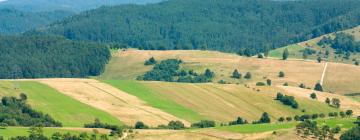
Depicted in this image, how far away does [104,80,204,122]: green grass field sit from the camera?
557ft

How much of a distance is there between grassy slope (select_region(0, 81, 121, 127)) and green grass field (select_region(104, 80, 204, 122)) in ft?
52.1

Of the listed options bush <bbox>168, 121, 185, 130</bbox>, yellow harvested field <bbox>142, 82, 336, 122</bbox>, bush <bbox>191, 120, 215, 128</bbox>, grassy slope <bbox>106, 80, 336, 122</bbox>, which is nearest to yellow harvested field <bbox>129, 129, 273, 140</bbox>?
bush <bbox>168, 121, 185, 130</bbox>

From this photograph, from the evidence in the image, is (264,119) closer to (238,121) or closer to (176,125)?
(238,121)

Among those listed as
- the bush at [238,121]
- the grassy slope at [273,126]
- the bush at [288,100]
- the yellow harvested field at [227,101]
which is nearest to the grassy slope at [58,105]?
the bush at [238,121]

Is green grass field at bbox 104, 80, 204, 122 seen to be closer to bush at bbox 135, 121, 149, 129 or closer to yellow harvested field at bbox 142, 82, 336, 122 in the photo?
yellow harvested field at bbox 142, 82, 336, 122

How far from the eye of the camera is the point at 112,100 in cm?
17350

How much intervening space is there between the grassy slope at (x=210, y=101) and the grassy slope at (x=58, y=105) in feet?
54.5

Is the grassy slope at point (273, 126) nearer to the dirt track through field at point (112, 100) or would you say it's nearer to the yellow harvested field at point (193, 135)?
the yellow harvested field at point (193, 135)

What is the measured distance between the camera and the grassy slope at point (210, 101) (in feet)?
572

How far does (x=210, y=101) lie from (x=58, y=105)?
33.8 metres

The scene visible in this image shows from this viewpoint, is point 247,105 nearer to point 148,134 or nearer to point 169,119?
point 169,119

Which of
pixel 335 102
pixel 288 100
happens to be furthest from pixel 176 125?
pixel 335 102

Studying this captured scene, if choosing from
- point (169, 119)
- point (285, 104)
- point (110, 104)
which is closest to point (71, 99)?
point (110, 104)

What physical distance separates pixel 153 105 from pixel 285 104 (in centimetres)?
3048
